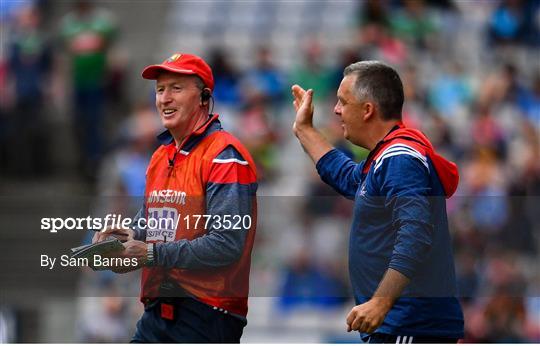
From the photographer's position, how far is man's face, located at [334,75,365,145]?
569 centimetres

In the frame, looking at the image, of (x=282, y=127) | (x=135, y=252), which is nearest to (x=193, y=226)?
(x=135, y=252)

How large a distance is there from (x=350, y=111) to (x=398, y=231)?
0.62 meters

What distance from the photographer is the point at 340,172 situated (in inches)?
235

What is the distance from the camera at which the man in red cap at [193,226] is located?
5.62 meters

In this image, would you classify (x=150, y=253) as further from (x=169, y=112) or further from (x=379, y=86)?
(x=379, y=86)

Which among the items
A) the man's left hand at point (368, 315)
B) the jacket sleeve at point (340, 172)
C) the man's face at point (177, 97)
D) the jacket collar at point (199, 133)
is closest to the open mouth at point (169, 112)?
the man's face at point (177, 97)

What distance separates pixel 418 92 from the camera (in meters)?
13.4

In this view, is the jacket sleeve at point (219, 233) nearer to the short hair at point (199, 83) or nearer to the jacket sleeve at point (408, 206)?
the short hair at point (199, 83)

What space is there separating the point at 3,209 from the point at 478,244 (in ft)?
12.3

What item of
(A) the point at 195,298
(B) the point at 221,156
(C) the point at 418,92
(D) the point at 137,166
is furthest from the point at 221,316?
(C) the point at 418,92

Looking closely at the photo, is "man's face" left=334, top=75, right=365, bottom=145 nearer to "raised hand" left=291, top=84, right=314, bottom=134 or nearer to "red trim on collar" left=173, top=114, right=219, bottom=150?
"raised hand" left=291, top=84, right=314, bottom=134

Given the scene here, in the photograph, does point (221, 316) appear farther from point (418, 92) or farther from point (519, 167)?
point (418, 92)

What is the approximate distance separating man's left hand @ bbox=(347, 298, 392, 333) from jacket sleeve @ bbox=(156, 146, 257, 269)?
0.63 m

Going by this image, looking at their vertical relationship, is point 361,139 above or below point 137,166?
above
